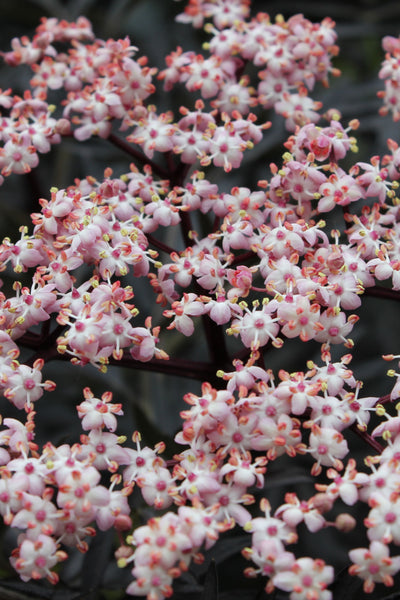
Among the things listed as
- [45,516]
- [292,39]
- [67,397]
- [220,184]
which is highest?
[292,39]

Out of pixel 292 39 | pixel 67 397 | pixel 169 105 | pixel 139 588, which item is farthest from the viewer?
pixel 169 105

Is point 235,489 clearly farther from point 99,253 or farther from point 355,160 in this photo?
point 355,160

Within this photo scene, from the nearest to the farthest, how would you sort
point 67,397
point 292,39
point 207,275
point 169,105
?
point 207,275
point 292,39
point 67,397
point 169,105

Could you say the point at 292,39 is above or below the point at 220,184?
above

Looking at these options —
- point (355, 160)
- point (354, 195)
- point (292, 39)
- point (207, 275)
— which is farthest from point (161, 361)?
point (355, 160)

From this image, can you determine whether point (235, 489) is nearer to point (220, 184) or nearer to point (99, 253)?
point (99, 253)

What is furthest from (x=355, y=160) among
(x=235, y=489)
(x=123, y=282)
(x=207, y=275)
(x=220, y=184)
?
(x=235, y=489)

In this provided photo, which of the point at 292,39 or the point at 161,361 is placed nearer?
the point at 161,361
